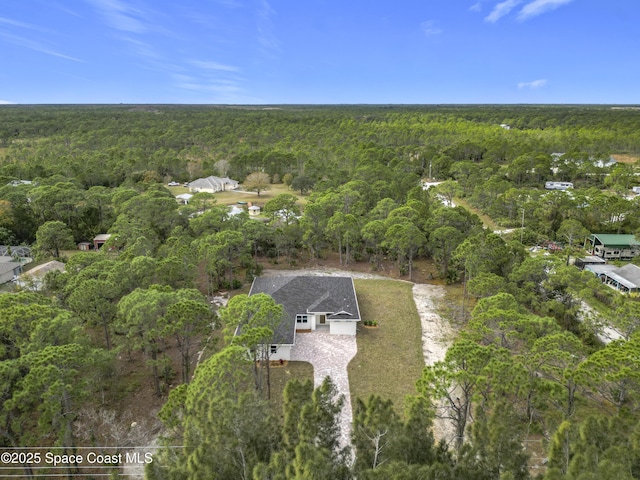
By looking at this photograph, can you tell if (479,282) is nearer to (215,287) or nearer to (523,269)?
(523,269)

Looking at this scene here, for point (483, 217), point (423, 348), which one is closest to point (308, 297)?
point (423, 348)

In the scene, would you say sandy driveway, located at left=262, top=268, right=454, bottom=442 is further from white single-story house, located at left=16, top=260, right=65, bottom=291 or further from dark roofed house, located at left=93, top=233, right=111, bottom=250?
dark roofed house, located at left=93, top=233, right=111, bottom=250

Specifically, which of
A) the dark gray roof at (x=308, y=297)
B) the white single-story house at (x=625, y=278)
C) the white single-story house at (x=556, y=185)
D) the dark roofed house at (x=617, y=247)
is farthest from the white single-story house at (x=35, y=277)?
the white single-story house at (x=556, y=185)

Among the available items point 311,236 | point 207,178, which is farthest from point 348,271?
point 207,178

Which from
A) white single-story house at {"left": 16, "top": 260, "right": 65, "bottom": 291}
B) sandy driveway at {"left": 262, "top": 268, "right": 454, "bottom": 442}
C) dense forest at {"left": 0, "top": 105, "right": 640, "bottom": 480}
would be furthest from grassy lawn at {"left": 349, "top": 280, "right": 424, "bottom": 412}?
white single-story house at {"left": 16, "top": 260, "right": 65, "bottom": 291}

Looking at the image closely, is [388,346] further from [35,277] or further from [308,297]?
[35,277]

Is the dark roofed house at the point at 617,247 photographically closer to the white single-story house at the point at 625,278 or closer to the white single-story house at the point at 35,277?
the white single-story house at the point at 625,278
